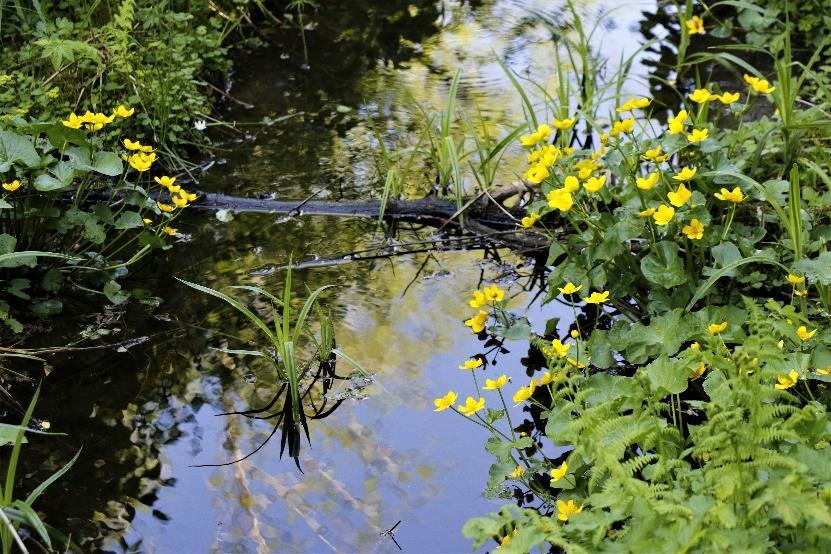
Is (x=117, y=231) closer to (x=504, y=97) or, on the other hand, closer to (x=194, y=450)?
(x=194, y=450)

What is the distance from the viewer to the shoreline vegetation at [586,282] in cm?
157

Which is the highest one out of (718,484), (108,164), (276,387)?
(718,484)

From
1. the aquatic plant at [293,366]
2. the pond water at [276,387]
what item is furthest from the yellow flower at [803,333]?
the aquatic plant at [293,366]

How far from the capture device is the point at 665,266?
98.1 inches

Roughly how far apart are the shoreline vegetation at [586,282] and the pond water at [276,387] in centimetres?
7

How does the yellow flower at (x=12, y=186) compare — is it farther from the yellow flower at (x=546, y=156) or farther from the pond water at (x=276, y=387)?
the yellow flower at (x=546, y=156)

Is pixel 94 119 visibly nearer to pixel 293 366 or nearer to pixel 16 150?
pixel 16 150

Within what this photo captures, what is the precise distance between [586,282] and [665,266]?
23cm

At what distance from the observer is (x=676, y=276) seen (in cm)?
245

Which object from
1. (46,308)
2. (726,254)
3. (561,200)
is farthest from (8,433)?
(726,254)

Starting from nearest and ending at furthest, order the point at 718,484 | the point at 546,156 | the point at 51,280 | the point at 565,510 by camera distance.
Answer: the point at 718,484 → the point at 565,510 → the point at 546,156 → the point at 51,280

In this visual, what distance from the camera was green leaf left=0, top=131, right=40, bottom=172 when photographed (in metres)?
2.67

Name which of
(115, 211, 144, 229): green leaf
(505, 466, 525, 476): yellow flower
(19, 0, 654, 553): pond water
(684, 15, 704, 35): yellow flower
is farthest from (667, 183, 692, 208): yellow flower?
(115, 211, 144, 229): green leaf

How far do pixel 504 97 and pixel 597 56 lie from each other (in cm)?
48
